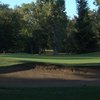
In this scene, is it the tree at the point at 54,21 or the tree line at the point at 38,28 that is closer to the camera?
the tree line at the point at 38,28

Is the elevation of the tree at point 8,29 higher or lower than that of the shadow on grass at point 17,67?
higher

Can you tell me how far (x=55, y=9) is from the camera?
8912cm

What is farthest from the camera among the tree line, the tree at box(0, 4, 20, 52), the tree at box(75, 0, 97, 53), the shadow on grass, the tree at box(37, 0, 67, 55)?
the tree at box(37, 0, 67, 55)

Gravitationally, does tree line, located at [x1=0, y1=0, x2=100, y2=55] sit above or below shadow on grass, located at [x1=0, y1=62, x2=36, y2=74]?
above

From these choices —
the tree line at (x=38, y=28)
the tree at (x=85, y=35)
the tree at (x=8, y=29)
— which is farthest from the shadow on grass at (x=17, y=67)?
the tree at (x=8, y=29)

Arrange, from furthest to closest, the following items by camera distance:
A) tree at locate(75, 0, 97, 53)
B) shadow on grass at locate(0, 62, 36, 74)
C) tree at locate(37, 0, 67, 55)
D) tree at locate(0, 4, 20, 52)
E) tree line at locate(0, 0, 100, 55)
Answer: tree at locate(37, 0, 67, 55), tree line at locate(0, 0, 100, 55), tree at locate(0, 4, 20, 52), tree at locate(75, 0, 97, 53), shadow on grass at locate(0, 62, 36, 74)

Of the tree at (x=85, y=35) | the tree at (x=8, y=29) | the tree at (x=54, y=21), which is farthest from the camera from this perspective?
the tree at (x=54, y=21)

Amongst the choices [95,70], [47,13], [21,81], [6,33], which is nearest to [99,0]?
[95,70]

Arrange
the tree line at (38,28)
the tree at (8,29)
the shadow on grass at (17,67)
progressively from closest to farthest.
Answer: the shadow on grass at (17,67) → the tree at (8,29) → the tree line at (38,28)

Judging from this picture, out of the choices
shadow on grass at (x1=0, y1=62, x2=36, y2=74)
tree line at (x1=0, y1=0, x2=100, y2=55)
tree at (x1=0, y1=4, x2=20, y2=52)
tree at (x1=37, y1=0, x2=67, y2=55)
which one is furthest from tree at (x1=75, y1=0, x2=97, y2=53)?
shadow on grass at (x1=0, y1=62, x2=36, y2=74)

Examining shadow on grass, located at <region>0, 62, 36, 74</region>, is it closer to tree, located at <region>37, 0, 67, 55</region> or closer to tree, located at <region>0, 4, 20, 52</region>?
tree, located at <region>0, 4, 20, 52</region>

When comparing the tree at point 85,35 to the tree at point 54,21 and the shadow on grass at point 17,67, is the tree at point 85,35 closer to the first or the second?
the tree at point 54,21

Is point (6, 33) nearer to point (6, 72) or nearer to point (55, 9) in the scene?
point (55, 9)

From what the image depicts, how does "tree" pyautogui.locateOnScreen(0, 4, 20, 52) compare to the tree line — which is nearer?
"tree" pyautogui.locateOnScreen(0, 4, 20, 52)
